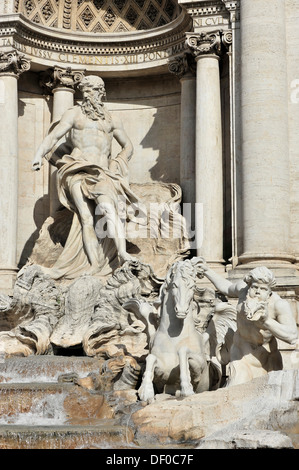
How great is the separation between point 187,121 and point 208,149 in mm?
1538

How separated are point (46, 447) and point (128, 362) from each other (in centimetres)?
305

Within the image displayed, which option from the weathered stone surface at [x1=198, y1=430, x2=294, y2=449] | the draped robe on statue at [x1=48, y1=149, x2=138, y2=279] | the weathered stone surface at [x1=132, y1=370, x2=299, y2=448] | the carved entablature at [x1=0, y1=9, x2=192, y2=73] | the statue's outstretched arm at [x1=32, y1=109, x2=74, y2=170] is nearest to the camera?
the weathered stone surface at [x1=198, y1=430, x2=294, y2=449]

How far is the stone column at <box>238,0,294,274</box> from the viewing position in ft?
53.4

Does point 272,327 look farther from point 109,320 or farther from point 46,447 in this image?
point 109,320

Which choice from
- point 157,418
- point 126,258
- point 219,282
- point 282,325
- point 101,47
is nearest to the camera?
point 157,418

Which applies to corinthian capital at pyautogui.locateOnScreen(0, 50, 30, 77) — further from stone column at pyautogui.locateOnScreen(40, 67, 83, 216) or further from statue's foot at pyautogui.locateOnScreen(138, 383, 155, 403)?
statue's foot at pyautogui.locateOnScreen(138, 383, 155, 403)

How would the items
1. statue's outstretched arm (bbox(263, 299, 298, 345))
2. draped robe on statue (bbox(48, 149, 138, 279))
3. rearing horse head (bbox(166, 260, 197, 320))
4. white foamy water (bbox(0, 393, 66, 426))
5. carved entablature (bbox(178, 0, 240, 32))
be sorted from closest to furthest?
statue's outstretched arm (bbox(263, 299, 298, 345)), white foamy water (bbox(0, 393, 66, 426)), rearing horse head (bbox(166, 260, 197, 320)), draped robe on statue (bbox(48, 149, 138, 279)), carved entablature (bbox(178, 0, 240, 32))

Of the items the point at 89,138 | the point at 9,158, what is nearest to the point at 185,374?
the point at 89,138

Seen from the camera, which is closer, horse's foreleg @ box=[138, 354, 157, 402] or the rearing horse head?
horse's foreleg @ box=[138, 354, 157, 402]

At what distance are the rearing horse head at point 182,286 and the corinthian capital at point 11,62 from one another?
7883 mm

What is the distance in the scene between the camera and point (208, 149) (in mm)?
17516

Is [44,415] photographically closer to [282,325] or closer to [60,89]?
[282,325]

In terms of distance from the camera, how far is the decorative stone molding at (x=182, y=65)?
18.6 m

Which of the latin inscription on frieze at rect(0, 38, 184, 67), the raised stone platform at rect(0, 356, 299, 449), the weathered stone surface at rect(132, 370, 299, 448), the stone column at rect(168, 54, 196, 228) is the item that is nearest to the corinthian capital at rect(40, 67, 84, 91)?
the latin inscription on frieze at rect(0, 38, 184, 67)
